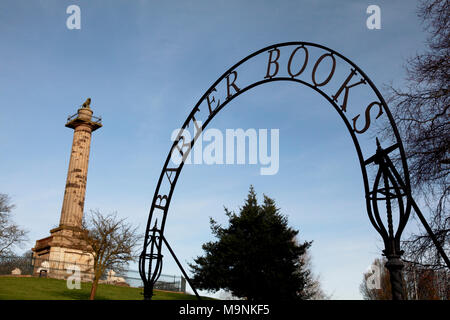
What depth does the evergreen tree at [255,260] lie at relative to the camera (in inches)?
1031

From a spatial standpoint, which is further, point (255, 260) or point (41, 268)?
point (41, 268)

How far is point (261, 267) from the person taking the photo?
26922 millimetres

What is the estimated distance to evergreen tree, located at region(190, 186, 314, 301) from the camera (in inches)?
1031

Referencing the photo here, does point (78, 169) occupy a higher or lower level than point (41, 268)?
higher

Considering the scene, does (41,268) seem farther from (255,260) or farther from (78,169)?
(255,260)

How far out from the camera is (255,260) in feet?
89.2

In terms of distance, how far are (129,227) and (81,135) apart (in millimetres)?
16723

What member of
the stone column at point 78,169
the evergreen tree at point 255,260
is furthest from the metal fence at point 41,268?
the evergreen tree at point 255,260

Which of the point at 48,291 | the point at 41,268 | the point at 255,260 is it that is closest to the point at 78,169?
the point at 41,268
